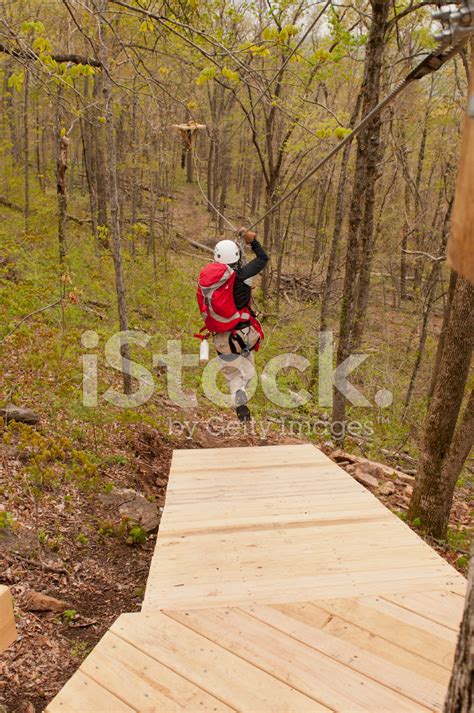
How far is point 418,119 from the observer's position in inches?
720

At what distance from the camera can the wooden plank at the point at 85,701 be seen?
2127 mm

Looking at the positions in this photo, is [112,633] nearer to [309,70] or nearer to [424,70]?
[424,70]

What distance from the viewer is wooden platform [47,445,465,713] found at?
7.31 feet

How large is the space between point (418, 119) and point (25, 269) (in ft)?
47.5

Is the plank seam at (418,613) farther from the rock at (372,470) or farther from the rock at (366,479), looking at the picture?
the rock at (372,470)

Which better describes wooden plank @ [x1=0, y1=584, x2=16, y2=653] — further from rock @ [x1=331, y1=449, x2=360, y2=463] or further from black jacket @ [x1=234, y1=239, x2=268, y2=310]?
rock @ [x1=331, y1=449, x2=360, y2=463]

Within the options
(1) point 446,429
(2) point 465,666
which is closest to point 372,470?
(1) point 446,429

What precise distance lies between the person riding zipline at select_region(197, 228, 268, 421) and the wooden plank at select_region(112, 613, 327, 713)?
13.7ft

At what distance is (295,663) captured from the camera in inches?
94.7

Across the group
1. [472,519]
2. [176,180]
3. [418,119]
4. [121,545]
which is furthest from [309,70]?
[176,180]

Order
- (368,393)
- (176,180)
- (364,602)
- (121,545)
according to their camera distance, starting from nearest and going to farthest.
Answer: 1. (364,602)
2. (121,545)
3. (368,393)
4. (176,180)

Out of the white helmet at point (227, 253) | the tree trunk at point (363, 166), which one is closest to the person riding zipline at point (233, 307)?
the white helmet at point (227, 253)

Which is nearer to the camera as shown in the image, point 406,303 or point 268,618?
point 268,618

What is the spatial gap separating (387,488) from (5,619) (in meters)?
5.77
